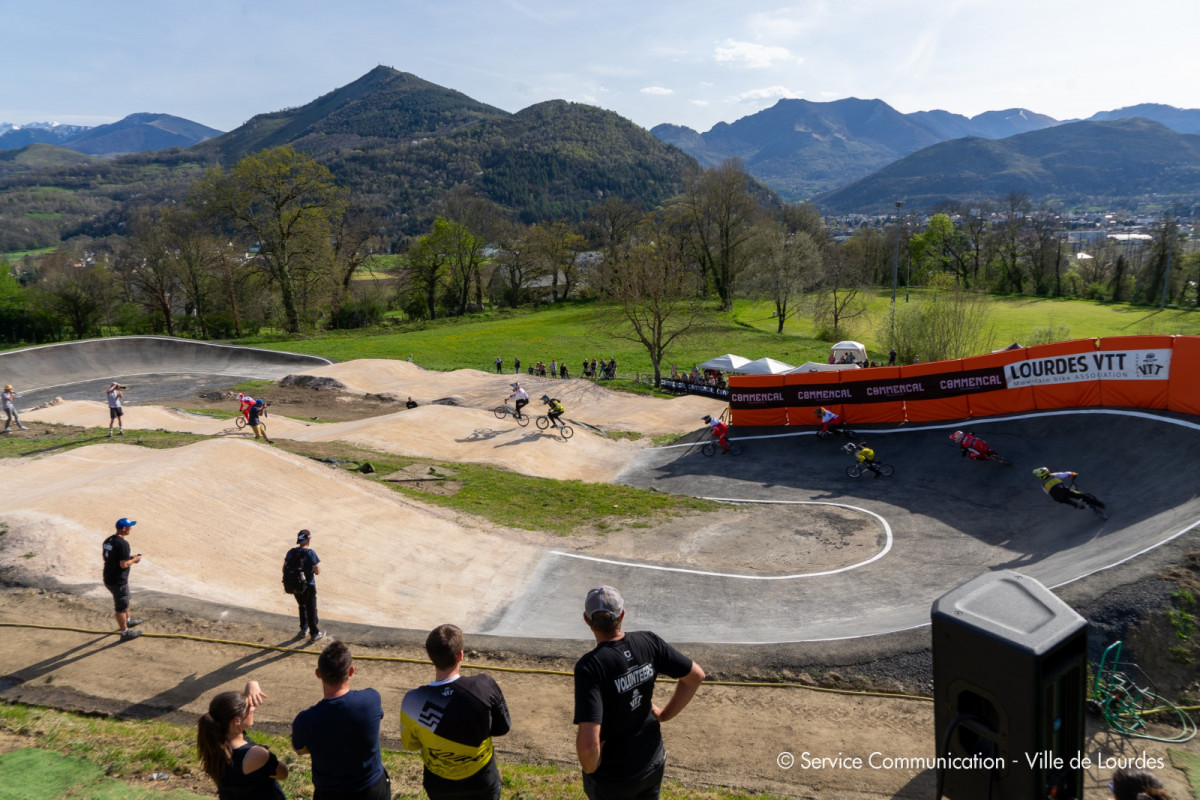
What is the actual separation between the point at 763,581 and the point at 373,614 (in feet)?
23.6

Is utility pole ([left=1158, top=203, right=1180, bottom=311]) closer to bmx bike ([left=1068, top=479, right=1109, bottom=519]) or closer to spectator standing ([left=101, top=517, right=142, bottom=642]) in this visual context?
bmx bike ([left=1068, top=479, right=1109, bottom=519])

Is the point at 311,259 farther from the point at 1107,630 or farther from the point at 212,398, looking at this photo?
the point at 1107,630

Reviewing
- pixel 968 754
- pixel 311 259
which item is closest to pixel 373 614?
pixel 968 754

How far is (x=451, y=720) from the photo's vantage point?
156 inches

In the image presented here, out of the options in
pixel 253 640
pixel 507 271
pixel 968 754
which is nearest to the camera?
pixel 968 754

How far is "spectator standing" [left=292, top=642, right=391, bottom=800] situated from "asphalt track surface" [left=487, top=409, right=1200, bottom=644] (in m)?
6.39

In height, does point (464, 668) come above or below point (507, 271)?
below

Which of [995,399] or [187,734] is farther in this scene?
[995,399]

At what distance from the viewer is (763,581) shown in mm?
12344

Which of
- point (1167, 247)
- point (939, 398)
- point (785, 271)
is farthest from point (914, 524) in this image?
point (1167, 247)

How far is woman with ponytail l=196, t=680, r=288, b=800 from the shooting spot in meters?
3.91

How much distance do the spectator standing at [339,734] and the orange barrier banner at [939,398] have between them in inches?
830

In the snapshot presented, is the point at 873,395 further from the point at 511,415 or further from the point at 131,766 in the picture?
the point at 131,766

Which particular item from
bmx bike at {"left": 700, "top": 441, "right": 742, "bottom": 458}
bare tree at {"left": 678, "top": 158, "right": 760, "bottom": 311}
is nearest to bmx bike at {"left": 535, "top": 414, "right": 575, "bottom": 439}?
bmx bike at {"left": 700, "top": 441, "right": 742, "bottom": 458}
